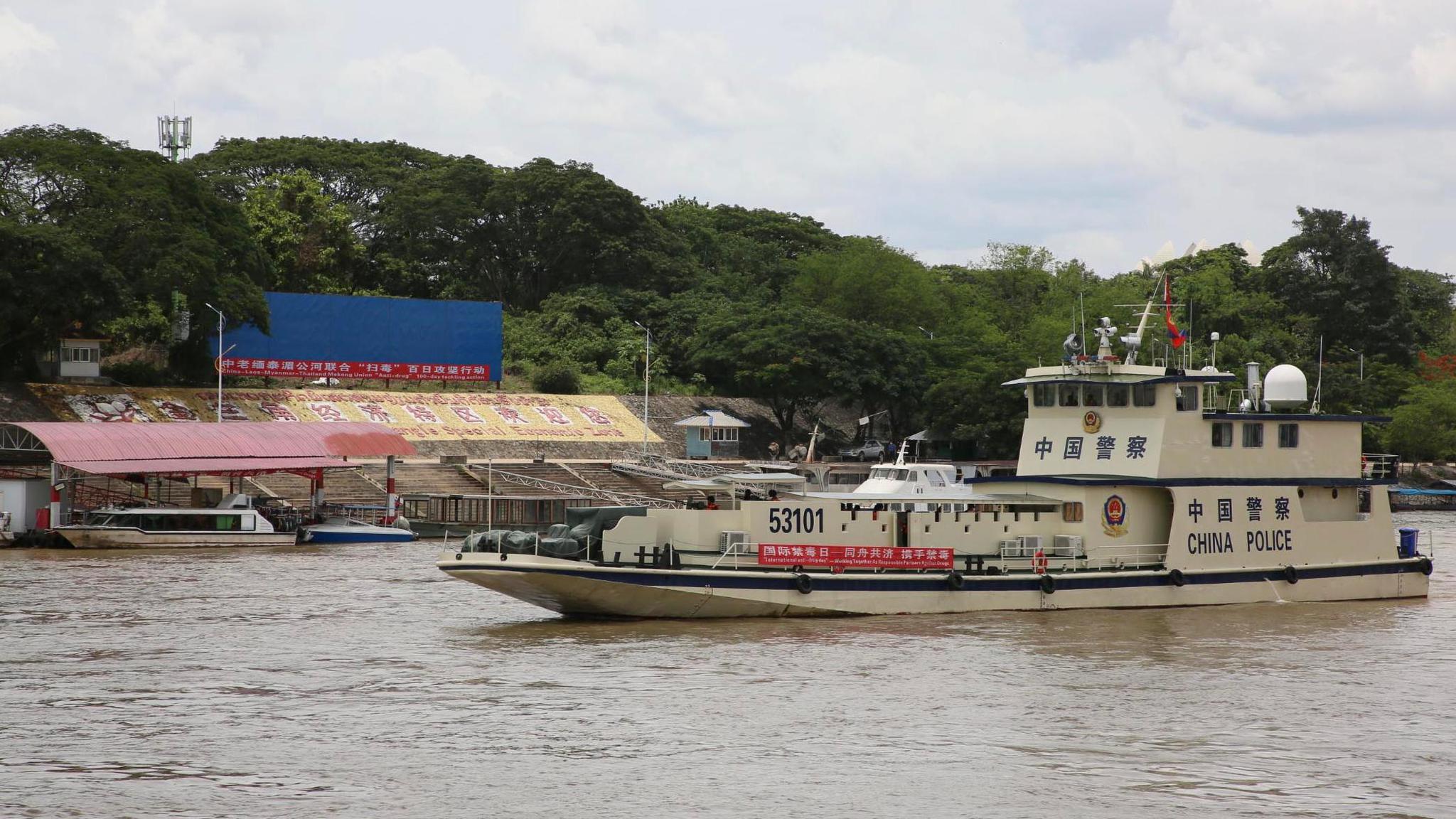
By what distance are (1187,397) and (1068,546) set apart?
4220mm

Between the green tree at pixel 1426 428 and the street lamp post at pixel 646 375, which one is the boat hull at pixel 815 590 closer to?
the street lamp post at pixel 646 375

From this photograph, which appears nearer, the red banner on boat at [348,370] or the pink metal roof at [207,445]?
the pink metal roof at [207,445]

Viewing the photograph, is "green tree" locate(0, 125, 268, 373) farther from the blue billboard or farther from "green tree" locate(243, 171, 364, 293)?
"green tree" locate(243, 171, 364, 293)

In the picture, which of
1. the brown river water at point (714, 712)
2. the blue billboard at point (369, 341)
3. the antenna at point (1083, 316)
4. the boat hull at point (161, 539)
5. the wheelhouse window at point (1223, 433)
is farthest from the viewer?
the blue billboard at point (369, 341)

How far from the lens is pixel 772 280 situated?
3654 inches

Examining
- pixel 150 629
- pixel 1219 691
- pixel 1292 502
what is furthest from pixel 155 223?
pixel 1219 691

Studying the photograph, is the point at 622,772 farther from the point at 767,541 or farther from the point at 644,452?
the point at 644,452

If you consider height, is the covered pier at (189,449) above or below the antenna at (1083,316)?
below

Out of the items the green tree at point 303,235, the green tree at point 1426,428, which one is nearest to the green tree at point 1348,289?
the green tree at point 1426,428

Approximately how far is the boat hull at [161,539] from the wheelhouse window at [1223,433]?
29.2 meters

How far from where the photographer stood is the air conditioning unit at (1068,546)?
31.0 metres

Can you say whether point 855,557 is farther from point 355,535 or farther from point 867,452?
point 867,452

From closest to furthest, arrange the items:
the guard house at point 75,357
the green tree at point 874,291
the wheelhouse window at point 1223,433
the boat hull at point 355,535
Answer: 1. the wheelhouse window at point 1223,433
2. the boat hull at point 355,535
3. the guard house at point 75,357
4. the green tree at point 874,291

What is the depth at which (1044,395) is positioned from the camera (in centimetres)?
3334
